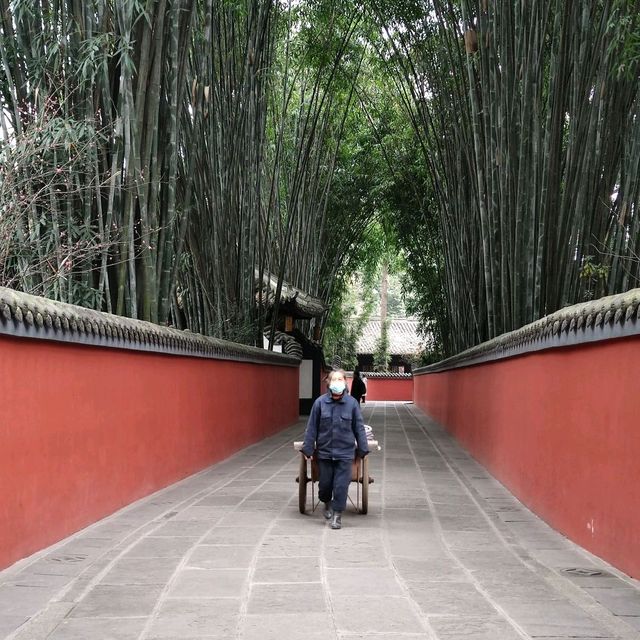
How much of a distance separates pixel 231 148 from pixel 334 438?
518 cm

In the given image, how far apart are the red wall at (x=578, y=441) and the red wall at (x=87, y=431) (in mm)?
2416

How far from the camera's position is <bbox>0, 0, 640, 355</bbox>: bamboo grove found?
567 centimetres

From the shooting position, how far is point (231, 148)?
9867 millimetres

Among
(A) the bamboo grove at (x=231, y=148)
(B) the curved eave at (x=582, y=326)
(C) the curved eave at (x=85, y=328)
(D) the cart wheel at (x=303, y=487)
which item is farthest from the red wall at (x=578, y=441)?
(C) the curved eave at (x=85, y=328)

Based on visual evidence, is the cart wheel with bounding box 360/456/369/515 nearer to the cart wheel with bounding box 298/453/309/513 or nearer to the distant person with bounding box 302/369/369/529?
the distant person with bounding box 302/369/369/529

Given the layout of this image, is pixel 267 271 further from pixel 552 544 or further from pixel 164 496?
pixel 552 544

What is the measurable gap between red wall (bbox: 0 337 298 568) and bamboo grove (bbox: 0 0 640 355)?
607 millimetres

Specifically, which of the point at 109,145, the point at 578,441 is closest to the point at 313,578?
the point at 578,441

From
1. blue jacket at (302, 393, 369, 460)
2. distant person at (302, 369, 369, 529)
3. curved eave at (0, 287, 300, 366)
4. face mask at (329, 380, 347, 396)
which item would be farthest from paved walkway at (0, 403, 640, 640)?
curved eave at (0, 287, 300, 366)

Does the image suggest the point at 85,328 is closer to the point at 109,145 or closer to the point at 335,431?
the point at 335,431

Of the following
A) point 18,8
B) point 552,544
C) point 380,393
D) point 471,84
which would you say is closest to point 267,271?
point 471,84

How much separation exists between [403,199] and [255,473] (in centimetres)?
944

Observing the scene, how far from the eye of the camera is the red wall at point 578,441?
3.78 metres

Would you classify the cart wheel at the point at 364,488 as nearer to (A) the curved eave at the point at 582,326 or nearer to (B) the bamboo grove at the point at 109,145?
(A) the curved eave at the point at 582,326
